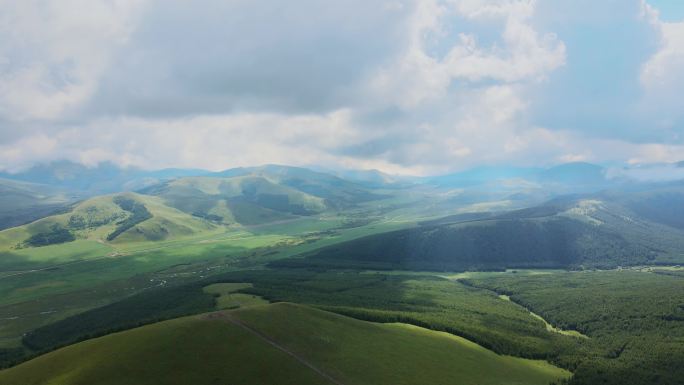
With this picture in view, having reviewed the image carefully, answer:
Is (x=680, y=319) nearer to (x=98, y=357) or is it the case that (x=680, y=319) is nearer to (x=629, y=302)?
(x=629, y=302)

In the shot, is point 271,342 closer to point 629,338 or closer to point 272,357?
point 272,357

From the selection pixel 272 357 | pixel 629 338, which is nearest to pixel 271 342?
pixel 272 357

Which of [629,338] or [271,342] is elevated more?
[271,342]

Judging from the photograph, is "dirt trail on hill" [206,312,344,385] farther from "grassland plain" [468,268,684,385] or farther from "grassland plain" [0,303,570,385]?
"grassland plain" [468,268,684,385]

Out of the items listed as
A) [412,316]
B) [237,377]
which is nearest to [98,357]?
[237,377]

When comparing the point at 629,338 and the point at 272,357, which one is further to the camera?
the point at 629,338

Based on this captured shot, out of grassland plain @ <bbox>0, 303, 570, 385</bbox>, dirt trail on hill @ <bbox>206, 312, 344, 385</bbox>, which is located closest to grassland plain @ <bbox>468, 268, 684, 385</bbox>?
grassland plain @ <bbox>0, 303, 570, 385</bbox>

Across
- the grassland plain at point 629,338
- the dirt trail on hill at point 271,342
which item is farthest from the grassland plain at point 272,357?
the grassland plain at point 629,338

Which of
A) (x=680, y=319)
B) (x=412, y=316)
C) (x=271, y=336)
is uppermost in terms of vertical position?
(x=271, y=336)

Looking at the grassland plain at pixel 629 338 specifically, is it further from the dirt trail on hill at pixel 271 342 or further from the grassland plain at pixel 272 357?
the dirt trail on hill at pixel 271 342
